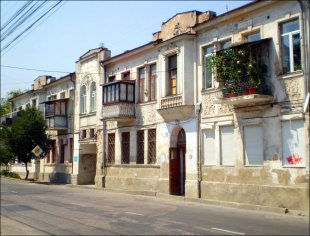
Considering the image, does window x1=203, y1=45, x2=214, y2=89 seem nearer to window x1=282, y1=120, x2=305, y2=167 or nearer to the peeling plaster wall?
the peeling plaster wall

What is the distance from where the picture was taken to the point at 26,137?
36562 millimetres

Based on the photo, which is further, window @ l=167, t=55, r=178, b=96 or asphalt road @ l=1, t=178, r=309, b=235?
window @ l=167, t=55, r=178, b=96

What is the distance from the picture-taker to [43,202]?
18375 millimetres

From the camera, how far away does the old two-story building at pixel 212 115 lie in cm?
1672

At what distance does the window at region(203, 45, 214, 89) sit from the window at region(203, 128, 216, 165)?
7.61ft

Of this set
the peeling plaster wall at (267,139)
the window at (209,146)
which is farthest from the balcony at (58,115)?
the peeling plaster wall at (267,139)

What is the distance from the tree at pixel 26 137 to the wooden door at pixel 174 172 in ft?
56.9

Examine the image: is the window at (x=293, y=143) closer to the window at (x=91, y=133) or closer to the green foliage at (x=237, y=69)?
the green foliage at (x=237, y=69)

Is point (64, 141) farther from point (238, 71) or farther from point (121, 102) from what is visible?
point (238, 71)

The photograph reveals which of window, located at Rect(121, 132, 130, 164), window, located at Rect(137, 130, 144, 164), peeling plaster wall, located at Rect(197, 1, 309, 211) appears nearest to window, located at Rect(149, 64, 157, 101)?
window, located at Rect(137, 130, 144, 164)

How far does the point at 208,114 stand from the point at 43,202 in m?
8.77

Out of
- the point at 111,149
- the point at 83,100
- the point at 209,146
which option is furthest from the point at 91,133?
the point at 209,146

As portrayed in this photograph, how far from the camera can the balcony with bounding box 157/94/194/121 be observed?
21.8 meters

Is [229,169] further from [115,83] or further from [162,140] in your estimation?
[115,83]
